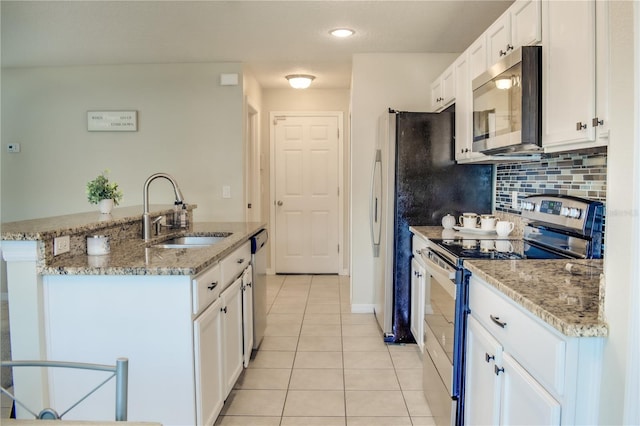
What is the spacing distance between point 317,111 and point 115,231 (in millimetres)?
3668

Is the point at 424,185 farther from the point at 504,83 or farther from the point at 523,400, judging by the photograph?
the point at 523,400

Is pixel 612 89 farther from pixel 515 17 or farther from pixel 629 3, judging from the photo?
pixel 515 17

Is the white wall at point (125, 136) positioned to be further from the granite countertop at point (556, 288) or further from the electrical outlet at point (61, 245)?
the granite countertop at point (556, 288)

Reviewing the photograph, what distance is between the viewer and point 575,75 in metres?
1.64

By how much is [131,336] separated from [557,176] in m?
2.21

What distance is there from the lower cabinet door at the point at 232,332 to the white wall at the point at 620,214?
1650mm

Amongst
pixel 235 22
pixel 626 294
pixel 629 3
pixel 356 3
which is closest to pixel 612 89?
pixel 629 3

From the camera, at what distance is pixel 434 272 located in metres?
2.28

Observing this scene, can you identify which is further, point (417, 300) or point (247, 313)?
point (417, 300)

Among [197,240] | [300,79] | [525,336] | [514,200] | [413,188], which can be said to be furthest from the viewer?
[300,79]

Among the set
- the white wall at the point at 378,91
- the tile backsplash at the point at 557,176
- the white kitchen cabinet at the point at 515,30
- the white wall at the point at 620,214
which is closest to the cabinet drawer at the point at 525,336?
A: the white wall at the point at 620,214

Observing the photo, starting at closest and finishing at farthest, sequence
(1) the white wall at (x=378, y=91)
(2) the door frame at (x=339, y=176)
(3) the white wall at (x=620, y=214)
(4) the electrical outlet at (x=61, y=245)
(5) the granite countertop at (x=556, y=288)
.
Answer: (3) the white wall at (x=620, y=214) < (5) the granite countertop at (x=556, y=288) < (4) the electrical outlet at (x=61, y=245) < (1) the white wall at (x=378, y=91) < (2) the door frame at (x=339, y=176)

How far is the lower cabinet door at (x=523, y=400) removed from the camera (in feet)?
3.77

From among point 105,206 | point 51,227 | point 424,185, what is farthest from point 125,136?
point 424,185
